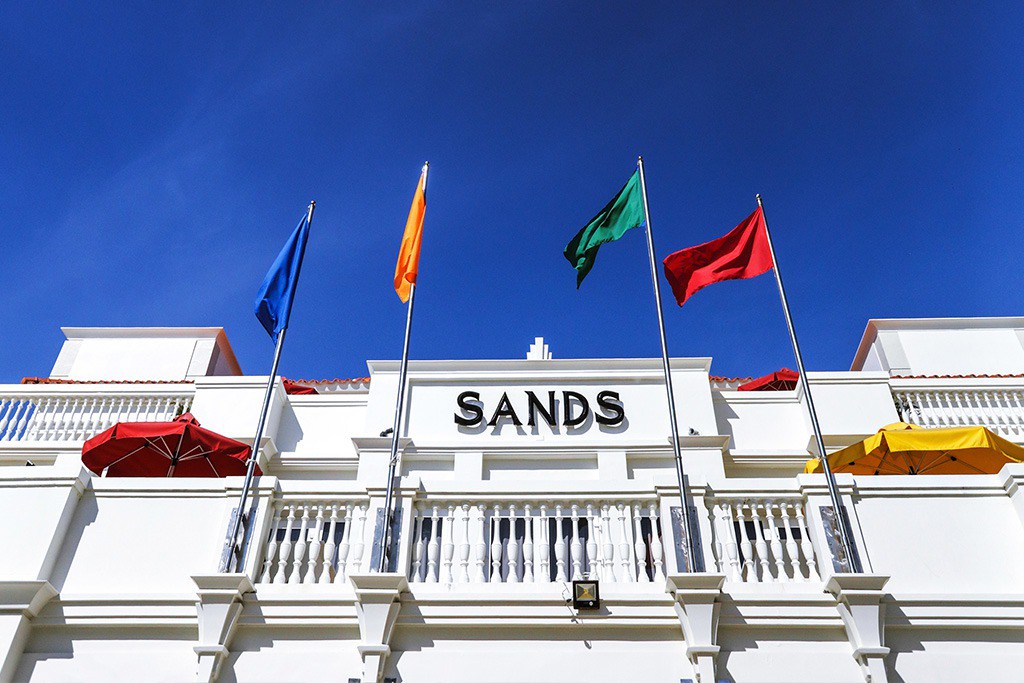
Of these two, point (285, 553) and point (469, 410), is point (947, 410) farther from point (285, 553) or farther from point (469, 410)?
point (285, 553)

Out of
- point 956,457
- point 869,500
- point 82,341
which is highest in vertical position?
point 82,341

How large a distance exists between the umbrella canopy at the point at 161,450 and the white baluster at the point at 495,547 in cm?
658

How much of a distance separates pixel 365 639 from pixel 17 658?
143 inches

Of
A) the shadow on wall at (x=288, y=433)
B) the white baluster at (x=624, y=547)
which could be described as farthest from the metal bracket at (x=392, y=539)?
the shadow on wall at (x=288, y=433)

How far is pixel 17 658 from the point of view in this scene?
839 centimetres

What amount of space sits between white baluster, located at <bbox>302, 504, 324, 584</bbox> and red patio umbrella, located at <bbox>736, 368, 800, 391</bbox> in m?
11.7

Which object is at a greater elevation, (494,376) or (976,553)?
(494,376)

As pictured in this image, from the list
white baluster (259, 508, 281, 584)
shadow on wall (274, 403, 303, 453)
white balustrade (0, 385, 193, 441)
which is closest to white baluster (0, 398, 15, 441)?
white balustrade (0, 385, 193, 441)

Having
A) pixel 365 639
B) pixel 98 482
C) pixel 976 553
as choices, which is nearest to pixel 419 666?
pixel 365 639

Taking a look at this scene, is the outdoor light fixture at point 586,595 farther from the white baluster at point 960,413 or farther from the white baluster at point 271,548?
the white baluster at point 960,413

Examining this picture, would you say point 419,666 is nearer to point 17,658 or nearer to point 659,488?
point 659,488

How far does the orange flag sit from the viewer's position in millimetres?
12767

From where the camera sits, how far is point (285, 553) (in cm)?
909

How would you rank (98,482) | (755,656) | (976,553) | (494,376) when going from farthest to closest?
(494,376)
(98,482)
(976,553)
(755,656)
